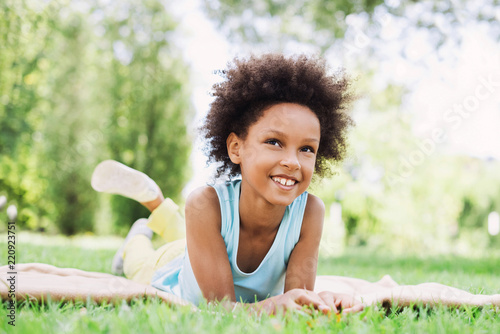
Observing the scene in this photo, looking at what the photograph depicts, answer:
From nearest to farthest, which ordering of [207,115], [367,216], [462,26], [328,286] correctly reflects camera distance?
[207,115] → [328,286] → [462,26] → [367,216]

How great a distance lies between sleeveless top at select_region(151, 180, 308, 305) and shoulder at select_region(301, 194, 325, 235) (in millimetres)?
35

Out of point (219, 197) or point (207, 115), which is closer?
point (219, 197)

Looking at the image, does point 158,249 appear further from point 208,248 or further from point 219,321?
point 219,321

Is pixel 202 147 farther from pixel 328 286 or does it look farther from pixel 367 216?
pixel 367 216

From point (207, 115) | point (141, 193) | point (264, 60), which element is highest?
A: point (264, 60)

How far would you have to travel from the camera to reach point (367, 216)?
15.4 metres

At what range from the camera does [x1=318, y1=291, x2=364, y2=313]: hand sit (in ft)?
6.05

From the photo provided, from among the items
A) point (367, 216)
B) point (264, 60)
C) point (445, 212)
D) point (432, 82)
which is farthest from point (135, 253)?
point (445, 212)

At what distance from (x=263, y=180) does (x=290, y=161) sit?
18 centimetres

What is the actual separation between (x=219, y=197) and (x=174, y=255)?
1.27 metres

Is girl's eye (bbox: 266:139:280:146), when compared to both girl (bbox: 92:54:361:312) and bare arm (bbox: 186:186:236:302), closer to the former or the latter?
girl (bbox: 92:54:361:312)

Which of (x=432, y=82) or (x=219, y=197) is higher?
(x=432, y=82)

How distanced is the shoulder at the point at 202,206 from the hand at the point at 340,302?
0.76 m

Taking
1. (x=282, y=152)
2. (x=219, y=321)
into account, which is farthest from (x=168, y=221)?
(x=219, y=321)
